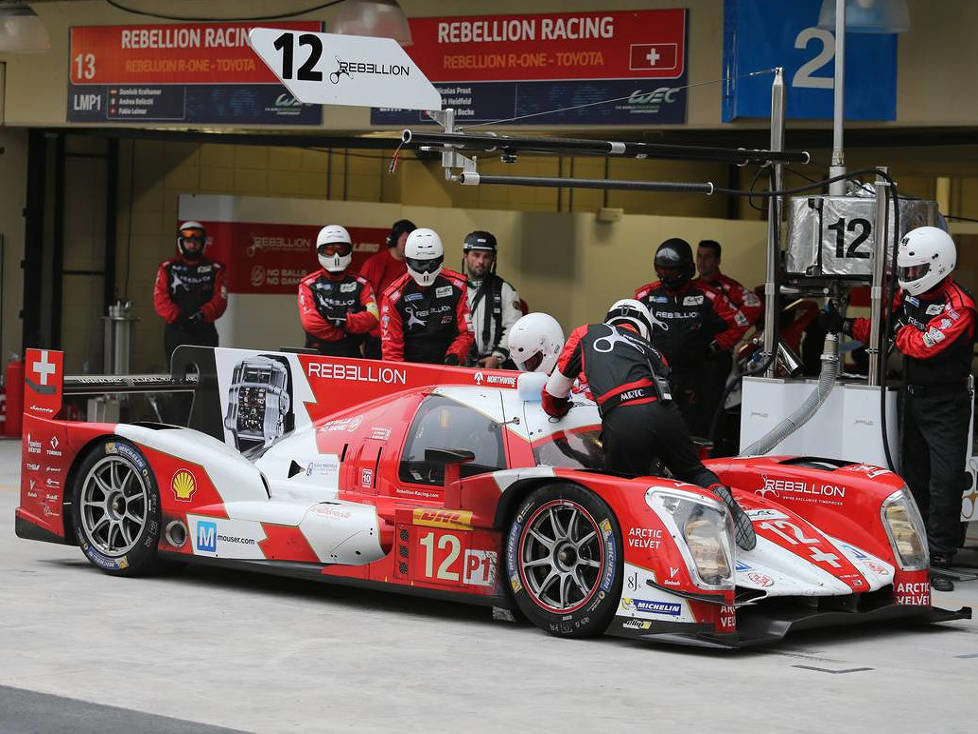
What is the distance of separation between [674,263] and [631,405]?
4.89m

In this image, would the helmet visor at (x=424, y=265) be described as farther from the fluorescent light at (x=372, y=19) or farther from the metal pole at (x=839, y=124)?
the metal pole at (x=839, y=124)

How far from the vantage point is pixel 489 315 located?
1164 cm

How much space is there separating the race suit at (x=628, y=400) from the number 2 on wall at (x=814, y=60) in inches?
183

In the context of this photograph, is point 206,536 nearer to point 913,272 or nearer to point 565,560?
point 565,560

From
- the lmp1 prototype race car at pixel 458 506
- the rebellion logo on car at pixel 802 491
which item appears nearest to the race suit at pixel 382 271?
the lmp1 prototype race car at pixel 458 506

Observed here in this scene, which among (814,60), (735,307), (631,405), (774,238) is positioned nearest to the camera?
(631,405)

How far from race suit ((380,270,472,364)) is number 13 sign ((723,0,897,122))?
242 cm

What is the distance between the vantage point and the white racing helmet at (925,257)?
9344 millimetres

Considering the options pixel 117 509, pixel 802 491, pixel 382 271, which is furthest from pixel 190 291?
pixel 802 491

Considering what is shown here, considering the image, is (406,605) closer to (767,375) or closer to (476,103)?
(767,375)

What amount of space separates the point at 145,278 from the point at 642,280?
18.8 feet

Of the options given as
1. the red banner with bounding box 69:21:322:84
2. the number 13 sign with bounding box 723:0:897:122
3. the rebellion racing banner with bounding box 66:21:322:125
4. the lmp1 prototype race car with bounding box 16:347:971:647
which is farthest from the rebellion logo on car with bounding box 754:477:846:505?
the red banner with bounding box 69:21:322:84

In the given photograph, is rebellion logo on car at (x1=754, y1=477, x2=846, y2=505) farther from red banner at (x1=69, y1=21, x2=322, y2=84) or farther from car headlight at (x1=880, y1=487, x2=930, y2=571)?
red banner at (x1=69, y1=21, x2=322, y2=84)

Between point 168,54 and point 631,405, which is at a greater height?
point 168,54
